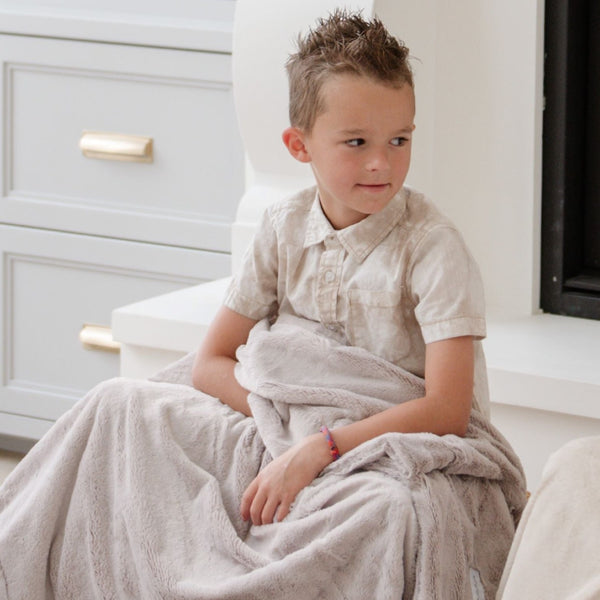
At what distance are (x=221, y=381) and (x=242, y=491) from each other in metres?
0.15

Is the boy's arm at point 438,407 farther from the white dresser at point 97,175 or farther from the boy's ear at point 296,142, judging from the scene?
the white dresser at point 97,175

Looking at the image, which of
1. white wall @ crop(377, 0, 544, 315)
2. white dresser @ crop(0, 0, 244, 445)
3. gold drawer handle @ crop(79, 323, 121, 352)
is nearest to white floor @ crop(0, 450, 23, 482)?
white dresser @ crop(0, 0, 244, 445)

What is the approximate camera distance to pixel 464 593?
1.12 meters

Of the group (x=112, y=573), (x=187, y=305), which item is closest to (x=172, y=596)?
(x=112, y=573)

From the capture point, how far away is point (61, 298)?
7.23ft

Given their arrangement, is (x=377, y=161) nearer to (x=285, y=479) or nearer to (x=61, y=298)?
(x=285, y=479)

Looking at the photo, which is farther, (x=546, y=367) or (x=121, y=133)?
(x=121, y=133)

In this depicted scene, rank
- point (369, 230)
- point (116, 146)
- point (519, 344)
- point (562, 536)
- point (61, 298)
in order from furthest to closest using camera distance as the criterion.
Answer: point (61, 298) < point (116, 146) < point (519, 344) < point (369, 230) < point (562, 536)

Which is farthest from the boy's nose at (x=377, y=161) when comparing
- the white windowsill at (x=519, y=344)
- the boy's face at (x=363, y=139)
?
the white windowsill at (x=519, y=344)

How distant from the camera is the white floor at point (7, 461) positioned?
7.22 ft

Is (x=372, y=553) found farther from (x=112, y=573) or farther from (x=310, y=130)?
(x=310, y=130)

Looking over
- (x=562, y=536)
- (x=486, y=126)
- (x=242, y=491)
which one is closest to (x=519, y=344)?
(x=486, y=126)

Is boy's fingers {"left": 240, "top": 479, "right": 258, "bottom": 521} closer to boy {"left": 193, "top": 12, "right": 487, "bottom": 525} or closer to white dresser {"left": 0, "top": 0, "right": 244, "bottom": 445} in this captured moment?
boy {"left": 193, "top": 12, "right": 487, "bottom": 525}

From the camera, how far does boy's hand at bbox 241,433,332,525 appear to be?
118 centimetres
